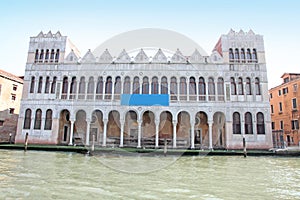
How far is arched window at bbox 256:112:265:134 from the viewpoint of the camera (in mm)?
21156

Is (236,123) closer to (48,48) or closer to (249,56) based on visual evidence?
(249,56)

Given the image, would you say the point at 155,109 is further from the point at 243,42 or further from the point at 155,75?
the point at 243,42

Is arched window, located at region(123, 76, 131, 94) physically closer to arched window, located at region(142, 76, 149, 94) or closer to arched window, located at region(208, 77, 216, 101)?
arched window, located at region(142, 76, 149, 94)

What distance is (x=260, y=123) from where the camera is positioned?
69.8 ft

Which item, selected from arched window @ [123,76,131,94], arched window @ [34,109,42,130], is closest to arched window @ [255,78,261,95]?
arched window @ [123,76,131,94]

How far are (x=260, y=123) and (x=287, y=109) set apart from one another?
9.93 meters

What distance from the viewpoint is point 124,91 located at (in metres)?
22.3

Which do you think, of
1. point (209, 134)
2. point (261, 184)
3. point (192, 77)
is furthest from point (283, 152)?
point (261, 184)

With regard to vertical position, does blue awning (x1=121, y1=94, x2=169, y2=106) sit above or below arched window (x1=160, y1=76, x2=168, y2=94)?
below

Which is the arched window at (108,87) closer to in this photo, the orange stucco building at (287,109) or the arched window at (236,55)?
the arched window at (236,55)

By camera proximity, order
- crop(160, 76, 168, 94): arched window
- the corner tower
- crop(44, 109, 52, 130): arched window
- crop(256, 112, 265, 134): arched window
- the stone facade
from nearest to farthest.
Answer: crop(256, 112, 265, 134): arched window
crop(160, 76, 168, 94): arched window
crop(44, 109, 52, 130): arched window
the corner tower
the stone facade

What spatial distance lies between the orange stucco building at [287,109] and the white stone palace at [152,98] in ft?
25.0

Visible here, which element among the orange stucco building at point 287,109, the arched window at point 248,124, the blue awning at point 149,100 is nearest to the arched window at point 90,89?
the blue awning at point 149,100

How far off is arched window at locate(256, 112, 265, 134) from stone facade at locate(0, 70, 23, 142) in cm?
2574
